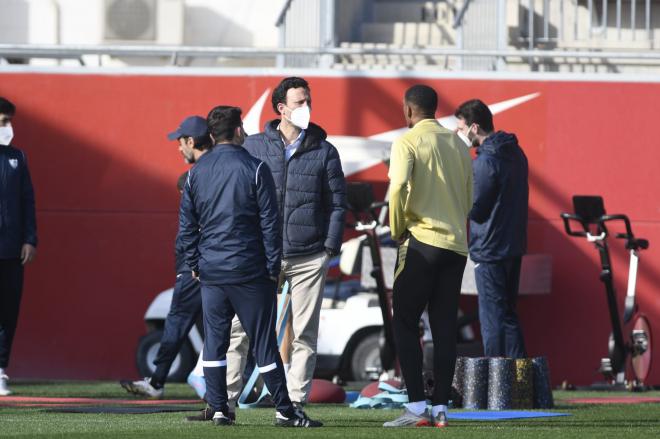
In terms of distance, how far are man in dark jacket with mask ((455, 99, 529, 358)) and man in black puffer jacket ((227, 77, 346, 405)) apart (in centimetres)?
167

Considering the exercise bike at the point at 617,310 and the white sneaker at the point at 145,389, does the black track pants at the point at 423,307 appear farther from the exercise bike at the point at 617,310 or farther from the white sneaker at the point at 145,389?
the exercise bike at the point at 617,310

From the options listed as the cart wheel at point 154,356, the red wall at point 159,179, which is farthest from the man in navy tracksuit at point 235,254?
the red wall at point 159,179

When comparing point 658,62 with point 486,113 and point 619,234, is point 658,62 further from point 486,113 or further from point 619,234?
point 486,113

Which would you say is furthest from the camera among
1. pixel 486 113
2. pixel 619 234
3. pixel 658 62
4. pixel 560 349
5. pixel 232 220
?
pixel 658 62

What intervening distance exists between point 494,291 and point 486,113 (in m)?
1.34

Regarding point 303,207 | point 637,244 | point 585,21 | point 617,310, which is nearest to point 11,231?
point 303,207

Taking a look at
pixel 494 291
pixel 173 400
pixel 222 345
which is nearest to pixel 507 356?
pixel 494 291

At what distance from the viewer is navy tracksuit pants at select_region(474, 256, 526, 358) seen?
10.8 meters

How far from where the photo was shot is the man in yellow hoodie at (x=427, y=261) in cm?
813

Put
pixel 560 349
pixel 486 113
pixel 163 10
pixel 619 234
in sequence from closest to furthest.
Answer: pixel 486 113 < pixel 619 234 < pixel 560 349 < pixel 163 10

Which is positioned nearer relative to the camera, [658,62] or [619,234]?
[619,234]

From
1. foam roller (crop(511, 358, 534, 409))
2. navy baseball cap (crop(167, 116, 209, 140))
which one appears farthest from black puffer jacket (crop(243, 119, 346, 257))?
foam roller (crop(511, 358, 534, 409))

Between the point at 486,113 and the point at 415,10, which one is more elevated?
the point at 415,10

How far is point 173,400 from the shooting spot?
35.7 feet
